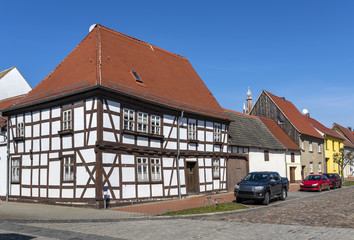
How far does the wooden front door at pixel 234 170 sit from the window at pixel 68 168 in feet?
42.9

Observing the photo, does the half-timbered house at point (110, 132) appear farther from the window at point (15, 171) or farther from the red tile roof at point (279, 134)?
the red tile roof at point (279, 134)

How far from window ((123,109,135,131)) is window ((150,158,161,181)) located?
251 centimetres

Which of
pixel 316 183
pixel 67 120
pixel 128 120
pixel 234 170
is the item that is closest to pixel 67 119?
pixel 67 120

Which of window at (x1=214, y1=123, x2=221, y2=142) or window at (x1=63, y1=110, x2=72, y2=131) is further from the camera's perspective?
window at (x1=214, y1=123, x2=221, y2=142)

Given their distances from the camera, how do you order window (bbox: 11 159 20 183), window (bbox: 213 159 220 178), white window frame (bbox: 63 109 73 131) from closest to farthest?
1. white window frame (bbox: 63 109 73 131)
2. window (bbox: 11 159 20 183)
3. window (bbox: 213 159 220 178)

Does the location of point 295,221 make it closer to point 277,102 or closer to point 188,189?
point 188,189

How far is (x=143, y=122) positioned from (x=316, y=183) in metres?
16.2

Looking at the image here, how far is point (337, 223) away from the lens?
13297 mm

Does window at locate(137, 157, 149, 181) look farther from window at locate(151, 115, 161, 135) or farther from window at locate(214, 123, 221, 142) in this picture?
window at locate(214, 123, 221, 142)

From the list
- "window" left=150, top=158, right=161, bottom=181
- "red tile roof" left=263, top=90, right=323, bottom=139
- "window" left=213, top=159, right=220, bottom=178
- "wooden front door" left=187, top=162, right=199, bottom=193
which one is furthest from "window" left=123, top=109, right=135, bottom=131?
"red tile roof" left=263, top=90, right=323, bottom=139

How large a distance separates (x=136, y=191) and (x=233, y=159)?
37.9 feet

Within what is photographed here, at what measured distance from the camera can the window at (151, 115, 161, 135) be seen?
73.5ft

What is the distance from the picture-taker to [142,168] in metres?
21.2

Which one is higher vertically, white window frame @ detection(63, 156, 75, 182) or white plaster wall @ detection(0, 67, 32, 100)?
white plaster wall @ detection(0, 67, 32, 100)
